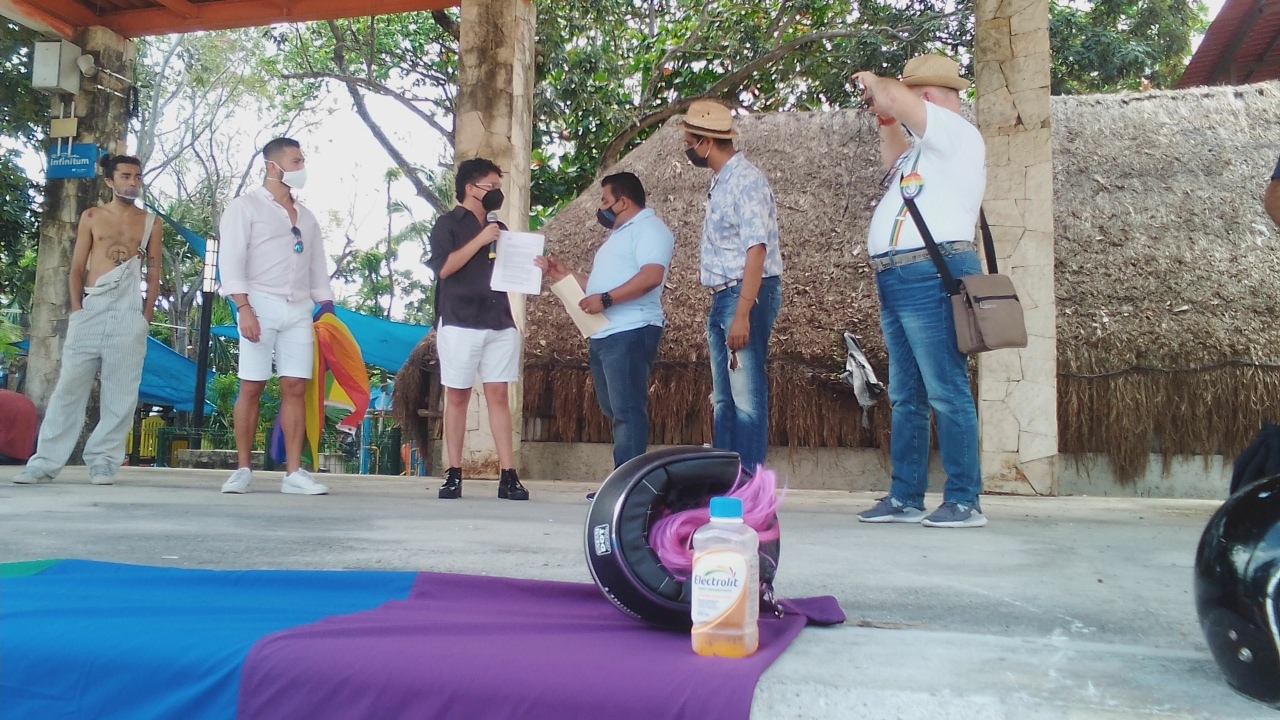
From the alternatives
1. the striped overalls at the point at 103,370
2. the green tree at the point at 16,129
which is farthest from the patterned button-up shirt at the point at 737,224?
the green tree at the point at 16,129

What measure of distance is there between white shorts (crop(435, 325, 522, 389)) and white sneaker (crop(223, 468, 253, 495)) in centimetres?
107

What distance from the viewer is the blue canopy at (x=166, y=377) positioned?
15656 mm

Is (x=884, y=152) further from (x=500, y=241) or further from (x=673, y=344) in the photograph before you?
(x=673, y=344)

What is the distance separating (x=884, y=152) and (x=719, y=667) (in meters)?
2.95

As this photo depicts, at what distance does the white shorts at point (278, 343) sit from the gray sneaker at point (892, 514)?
9.18ft

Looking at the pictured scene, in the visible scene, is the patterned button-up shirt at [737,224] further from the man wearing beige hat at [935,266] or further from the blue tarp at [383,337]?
the blue tarp at [383,337]

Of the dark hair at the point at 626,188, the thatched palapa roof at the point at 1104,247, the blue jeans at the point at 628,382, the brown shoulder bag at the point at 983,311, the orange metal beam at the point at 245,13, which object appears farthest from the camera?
the orange metal beam at the point at 245,13

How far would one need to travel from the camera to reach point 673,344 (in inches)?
290

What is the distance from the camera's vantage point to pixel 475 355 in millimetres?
4688

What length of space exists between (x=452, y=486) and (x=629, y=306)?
1.24 meters

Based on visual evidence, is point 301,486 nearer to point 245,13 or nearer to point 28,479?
point 28,479

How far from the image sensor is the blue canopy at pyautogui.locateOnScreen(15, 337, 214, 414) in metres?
15.7

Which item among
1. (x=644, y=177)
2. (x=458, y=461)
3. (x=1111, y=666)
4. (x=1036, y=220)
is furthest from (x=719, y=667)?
(x=644, y=177)

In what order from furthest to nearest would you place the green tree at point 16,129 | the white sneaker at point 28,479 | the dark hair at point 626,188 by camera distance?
1. the green tree at point 16,129
2. the white sneaker at point 28,479
3. the dark hair at point 626,188
